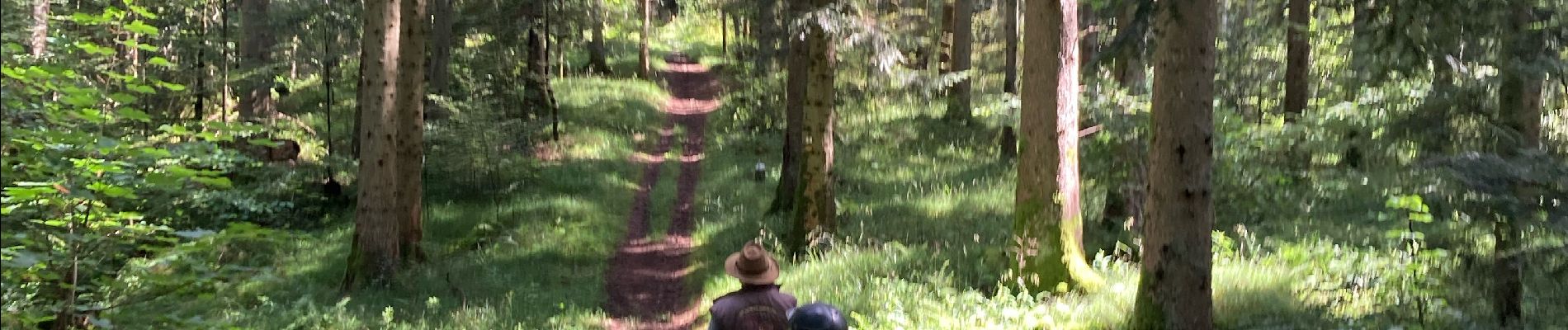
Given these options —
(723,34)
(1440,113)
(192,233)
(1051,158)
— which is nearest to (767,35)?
(1051,158)

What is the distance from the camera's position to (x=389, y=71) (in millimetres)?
11000

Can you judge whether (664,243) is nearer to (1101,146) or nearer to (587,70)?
(1101,146)

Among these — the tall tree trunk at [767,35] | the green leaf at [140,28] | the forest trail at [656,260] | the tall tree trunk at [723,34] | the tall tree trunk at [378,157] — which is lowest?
the forest trail at [656,260]

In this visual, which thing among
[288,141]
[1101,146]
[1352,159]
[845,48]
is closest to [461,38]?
[288,141]

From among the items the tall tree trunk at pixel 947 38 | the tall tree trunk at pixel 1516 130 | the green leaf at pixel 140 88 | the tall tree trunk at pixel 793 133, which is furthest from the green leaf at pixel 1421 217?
the tall tree trunk at pixel 947 38

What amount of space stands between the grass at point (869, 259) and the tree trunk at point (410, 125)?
0.56 metres

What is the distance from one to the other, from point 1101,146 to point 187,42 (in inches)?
664

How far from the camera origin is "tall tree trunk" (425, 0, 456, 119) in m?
18.8

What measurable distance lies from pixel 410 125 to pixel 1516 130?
1228 centimetres

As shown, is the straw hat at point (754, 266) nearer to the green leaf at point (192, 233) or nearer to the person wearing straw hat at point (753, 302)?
the person wearing straw hat at point (753, 302)

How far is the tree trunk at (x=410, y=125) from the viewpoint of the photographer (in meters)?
12.3

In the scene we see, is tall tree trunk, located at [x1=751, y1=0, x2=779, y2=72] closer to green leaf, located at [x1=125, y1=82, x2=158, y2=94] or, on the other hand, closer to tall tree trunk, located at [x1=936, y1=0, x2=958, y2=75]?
tall tree trunk, located at [x1=936, y1=0, x2=958, y2=75]

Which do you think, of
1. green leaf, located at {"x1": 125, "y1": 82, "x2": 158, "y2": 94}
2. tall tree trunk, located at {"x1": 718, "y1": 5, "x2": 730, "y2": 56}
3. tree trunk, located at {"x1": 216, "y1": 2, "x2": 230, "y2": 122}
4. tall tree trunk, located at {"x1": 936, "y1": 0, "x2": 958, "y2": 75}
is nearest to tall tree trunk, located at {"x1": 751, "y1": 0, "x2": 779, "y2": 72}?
tall tree trunk, located at {"x1": 936, "y1": 0, "x2": 958, "y2": 75}

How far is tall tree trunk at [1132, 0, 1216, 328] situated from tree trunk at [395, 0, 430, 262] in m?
9.84
